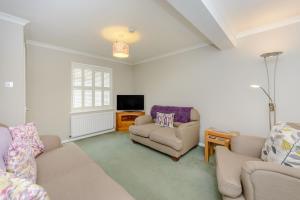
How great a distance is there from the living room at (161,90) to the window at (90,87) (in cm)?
3

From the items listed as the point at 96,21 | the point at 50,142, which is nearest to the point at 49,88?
the point at 50,142

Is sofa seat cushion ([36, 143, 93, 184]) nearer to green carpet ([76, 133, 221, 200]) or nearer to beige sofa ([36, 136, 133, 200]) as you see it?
beige sofa ([36, 136, 133, 200])

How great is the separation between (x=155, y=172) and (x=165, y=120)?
1.37 metres

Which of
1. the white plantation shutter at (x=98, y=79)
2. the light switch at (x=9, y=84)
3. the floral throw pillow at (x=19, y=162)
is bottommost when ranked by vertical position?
the floral throw pillow at (x=19, y=162)

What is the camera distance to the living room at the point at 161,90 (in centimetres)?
150

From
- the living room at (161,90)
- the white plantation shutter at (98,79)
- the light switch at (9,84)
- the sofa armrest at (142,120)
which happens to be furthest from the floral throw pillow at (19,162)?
the white plantation shutter at (98,79)

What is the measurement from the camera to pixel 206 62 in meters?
3.21

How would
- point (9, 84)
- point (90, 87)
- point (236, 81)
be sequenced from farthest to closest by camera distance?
point (90, 87) < point (236, 81) < point (9, 84)

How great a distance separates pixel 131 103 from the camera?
471cm

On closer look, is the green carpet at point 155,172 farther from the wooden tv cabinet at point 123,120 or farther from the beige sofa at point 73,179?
the wooden tv cabinet at point 123,120

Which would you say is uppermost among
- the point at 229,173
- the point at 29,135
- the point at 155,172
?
the point at 29,135

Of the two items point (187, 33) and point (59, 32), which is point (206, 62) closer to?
point (187, 33)

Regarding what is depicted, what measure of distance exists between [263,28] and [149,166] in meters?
3.08

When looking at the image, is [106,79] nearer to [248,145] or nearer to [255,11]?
[255,11]
